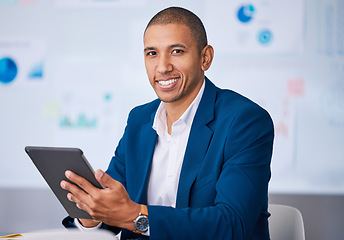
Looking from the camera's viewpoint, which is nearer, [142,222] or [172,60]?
[142,222]

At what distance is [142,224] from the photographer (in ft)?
4.68

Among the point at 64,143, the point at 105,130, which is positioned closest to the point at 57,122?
the point at 64,143

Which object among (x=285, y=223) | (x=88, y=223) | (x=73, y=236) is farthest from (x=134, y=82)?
(x=73, y=236)

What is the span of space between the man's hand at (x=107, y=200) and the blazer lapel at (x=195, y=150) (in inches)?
13.8

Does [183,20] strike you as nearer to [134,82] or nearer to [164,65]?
[164,65]

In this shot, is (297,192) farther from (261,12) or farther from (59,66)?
(59,66)

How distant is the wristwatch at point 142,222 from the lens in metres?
1.42

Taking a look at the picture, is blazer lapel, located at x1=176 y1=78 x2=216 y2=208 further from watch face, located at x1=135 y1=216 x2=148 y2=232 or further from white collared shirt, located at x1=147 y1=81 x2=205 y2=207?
watch face, located at x1=135 y1=216 x2=148 y2=232

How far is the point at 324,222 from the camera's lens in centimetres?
358

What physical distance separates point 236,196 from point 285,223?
2.35 ft

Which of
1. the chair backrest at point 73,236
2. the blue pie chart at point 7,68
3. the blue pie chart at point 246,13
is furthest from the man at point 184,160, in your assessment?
the blue pie chart at point 7,68

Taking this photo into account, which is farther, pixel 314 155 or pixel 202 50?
pixel 314 155

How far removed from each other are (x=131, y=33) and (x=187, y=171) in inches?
85.4

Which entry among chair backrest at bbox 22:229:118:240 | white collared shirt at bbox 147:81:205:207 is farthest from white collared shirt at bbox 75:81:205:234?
chair backrest at bbox 22:229:118:240
